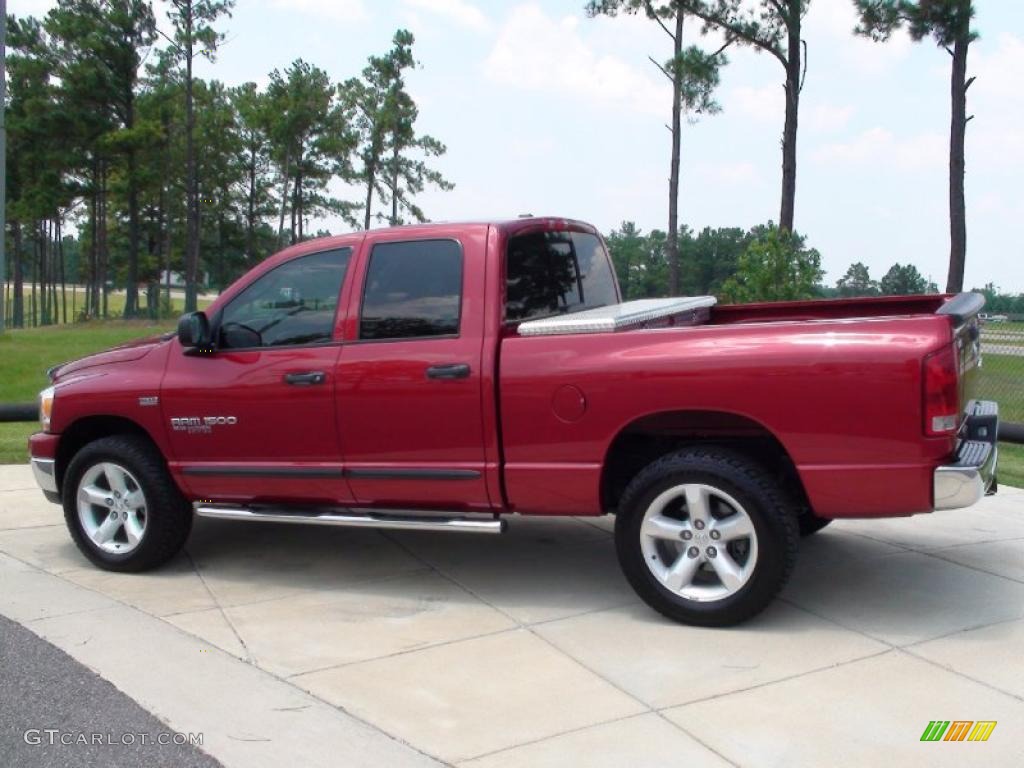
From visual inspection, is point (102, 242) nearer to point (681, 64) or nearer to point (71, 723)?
point (681, 64)

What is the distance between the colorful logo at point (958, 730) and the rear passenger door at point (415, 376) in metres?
2.30

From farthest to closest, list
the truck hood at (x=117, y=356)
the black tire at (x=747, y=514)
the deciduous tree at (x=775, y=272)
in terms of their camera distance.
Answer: the deciduous tree at (x=775, y=272) < the truck hood at (x=117, y=356) < the black tire at (x=747, y=514)

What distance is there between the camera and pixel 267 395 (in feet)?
18.6

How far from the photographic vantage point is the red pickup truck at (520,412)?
15.0 feet

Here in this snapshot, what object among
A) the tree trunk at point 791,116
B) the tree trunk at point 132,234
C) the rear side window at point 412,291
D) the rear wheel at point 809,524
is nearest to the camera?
the rear side window at point 412,291

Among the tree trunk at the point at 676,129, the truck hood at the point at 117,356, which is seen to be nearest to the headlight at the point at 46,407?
the truck hood at the point at 117,356

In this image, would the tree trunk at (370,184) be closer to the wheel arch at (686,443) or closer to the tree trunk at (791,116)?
the tree trunk at (791,116)

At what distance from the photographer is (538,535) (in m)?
6.85

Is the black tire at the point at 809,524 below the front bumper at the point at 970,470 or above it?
below

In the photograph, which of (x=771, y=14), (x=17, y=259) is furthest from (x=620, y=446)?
(x=17, y=259)

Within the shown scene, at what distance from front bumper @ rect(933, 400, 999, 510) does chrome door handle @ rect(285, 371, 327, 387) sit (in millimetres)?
2955

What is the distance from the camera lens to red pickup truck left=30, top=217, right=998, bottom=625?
4562mm

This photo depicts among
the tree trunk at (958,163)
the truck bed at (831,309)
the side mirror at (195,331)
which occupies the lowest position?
the side mirror at (195,331)

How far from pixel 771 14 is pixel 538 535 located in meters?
17.4
